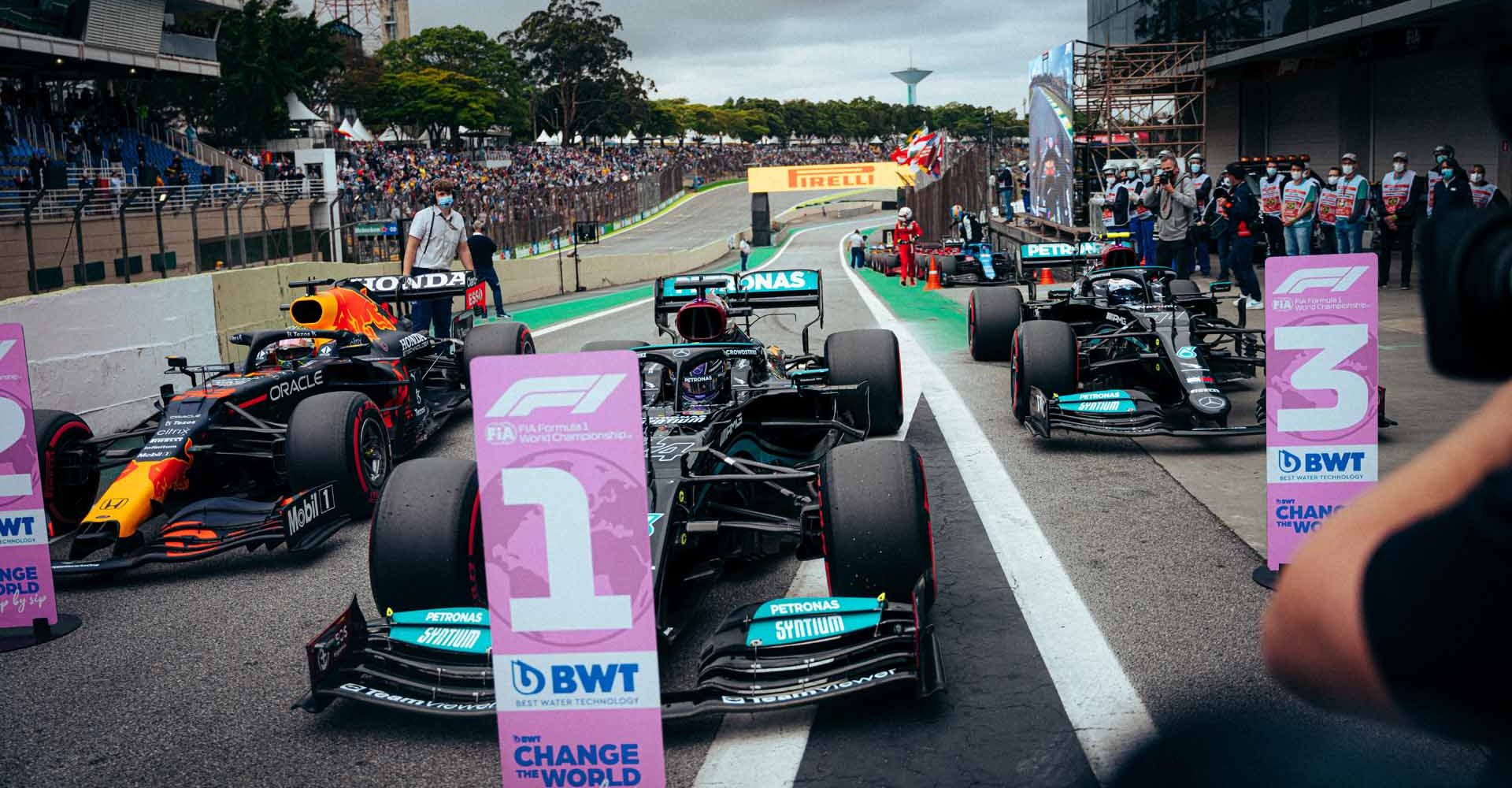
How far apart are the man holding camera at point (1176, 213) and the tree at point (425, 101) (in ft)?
190

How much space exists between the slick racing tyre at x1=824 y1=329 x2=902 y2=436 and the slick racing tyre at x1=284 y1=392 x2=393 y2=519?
3178mm

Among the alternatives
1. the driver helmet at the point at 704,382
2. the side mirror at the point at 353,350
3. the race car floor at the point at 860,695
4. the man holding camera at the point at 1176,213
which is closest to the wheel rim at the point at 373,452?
the race car floor at the point at 860,695

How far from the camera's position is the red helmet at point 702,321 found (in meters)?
8.12

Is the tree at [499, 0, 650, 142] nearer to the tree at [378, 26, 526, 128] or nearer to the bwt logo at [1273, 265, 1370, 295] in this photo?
the tree at [378, 26, 526, 128]

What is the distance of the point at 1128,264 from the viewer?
1171 centimetres

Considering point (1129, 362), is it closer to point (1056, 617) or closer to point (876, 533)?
point (1056, 617)

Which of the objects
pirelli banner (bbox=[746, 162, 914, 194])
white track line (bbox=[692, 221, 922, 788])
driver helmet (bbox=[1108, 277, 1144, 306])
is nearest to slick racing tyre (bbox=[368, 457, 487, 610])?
white track line (bbox=[692, 221, 922, 788])

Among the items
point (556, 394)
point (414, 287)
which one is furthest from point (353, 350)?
point (556, 394)

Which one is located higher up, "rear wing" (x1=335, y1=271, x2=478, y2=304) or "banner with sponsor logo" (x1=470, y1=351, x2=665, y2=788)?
"rear wing" (x1=335, y1=271, x2=478, y2=304)

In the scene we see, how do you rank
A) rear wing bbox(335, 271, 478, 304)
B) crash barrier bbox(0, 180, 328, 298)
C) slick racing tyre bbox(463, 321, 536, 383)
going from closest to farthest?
slick racing tyre bbox(463, 321, 536, 383) < rear wing bbox(335, 271, 478, 304) < crash barrier bbox(0, 180, 328, 298)

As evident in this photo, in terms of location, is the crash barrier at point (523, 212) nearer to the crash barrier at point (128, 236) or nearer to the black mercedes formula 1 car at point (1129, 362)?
the crash barrier at point (128, 236)

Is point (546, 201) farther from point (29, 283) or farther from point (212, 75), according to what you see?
point (29, 283)

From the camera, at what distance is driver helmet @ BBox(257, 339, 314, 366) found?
8.56 meters

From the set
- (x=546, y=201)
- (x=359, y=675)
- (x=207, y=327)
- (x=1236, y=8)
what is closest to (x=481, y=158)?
(x=546, y=201)
